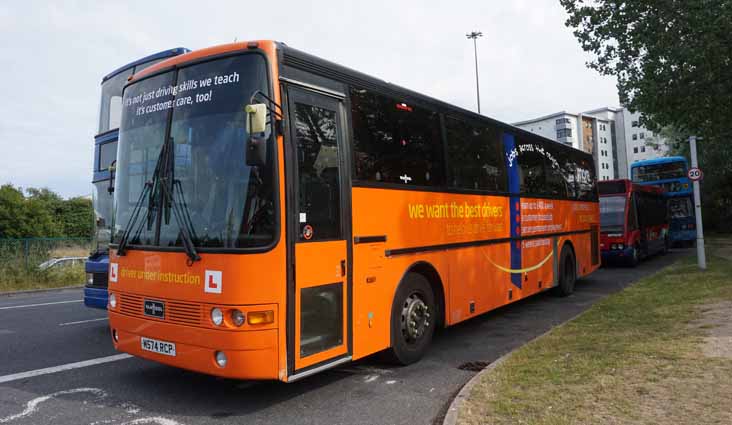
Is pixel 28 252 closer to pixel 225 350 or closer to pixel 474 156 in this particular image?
pixel 474 156

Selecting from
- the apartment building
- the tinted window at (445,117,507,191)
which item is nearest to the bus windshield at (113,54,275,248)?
the tinted window at (445,117,507,191)

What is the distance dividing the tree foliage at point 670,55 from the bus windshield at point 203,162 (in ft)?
41.7

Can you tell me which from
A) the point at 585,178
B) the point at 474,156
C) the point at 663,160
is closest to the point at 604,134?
the point at 663,160

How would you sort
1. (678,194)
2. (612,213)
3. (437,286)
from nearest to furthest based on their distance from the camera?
(437,286)
(612,213)
(678,194)

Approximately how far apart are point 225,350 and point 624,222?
17.4 meters

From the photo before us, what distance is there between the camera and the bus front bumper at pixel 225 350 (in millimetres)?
4598

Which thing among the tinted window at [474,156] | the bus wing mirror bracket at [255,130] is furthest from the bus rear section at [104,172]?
the tinted window at [474,156]

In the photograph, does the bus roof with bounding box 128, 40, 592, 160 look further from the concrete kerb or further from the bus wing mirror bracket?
the concrete kerb

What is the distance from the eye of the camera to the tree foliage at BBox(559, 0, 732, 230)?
13.5 meters

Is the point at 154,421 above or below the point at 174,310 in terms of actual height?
below

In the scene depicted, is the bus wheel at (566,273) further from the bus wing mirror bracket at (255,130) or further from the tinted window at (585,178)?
the bus wing mirror bracket at (255,130)

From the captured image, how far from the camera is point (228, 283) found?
464cm

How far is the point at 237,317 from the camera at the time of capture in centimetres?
463

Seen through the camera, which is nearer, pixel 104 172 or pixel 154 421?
pixel 154 421
